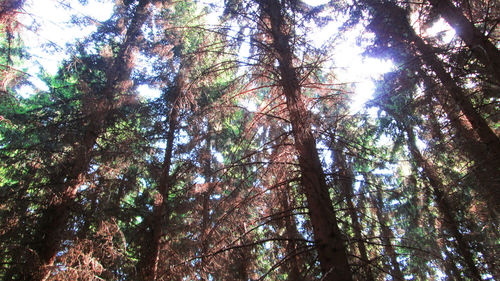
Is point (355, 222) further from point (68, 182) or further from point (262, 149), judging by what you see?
point (68, 182)

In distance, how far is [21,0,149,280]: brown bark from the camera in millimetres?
6355

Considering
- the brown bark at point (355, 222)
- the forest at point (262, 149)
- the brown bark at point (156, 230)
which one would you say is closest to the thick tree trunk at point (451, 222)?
the forest at point (262, 149)

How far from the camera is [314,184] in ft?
11.3

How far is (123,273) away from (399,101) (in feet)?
36.5

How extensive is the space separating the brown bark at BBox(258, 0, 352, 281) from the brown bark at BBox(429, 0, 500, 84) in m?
3.07

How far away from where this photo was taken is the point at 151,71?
11.8 m

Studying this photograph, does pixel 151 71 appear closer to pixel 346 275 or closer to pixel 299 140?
pixel 299 140

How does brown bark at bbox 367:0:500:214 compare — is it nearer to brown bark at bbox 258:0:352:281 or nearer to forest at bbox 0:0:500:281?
forest at bbox 0:0:500:281

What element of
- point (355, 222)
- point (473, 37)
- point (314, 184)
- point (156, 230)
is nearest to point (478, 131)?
point (473, 37)

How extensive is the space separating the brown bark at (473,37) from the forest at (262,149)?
47 millimetres

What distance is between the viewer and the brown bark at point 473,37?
4.64 meters

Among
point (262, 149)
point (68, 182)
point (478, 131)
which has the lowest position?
point (262, 149)

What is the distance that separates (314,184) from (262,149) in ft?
3.47

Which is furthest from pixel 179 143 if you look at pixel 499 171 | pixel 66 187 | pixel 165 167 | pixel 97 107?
pixel 499 171
